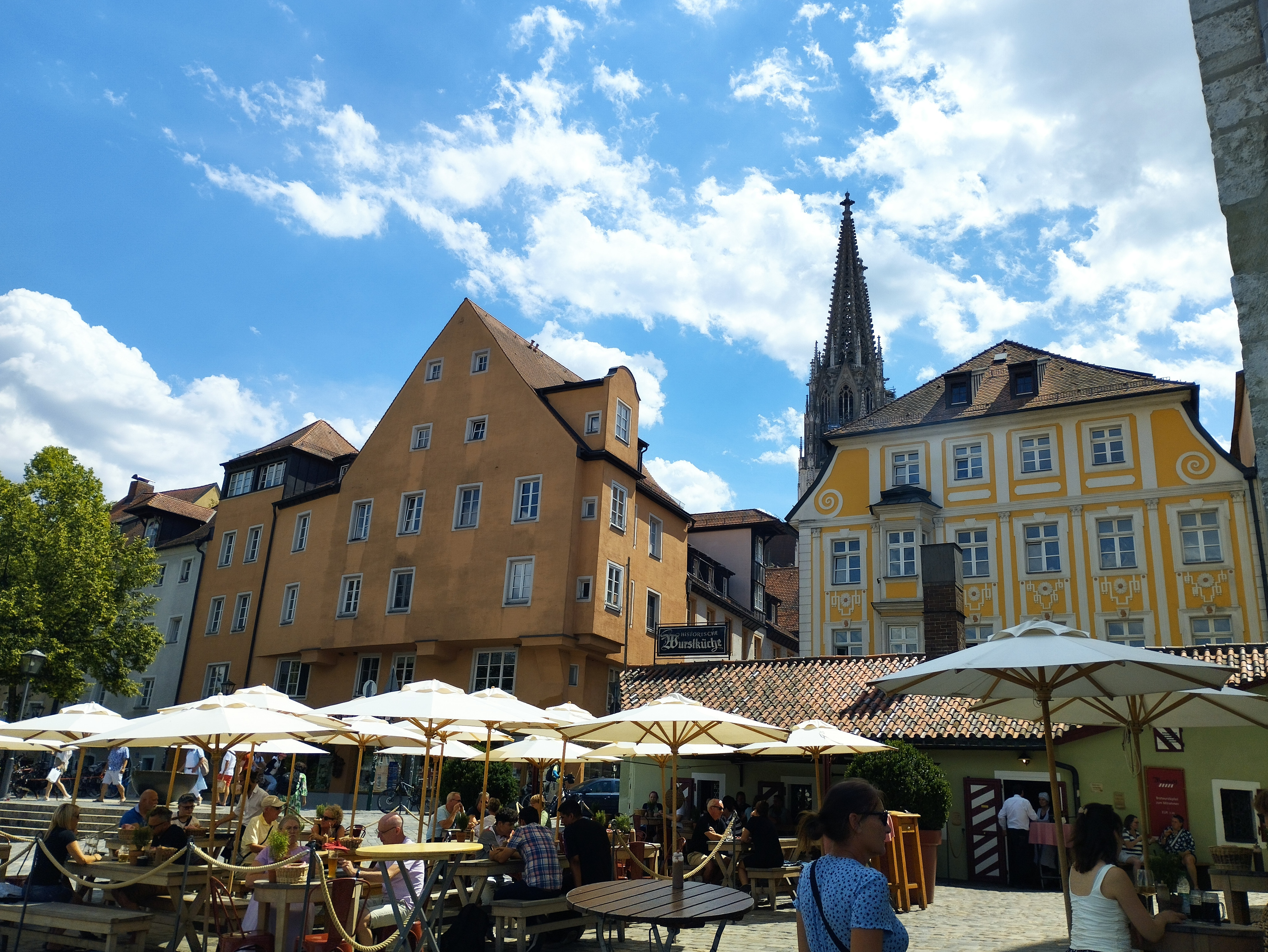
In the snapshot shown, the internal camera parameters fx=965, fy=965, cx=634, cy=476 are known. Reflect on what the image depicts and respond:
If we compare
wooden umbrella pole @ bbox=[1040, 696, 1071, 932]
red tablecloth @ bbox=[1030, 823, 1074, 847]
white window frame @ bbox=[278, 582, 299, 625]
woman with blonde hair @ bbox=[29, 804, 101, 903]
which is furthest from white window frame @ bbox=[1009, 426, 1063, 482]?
woman with blonde hair @ bbox=[29, 804, 101, 903]

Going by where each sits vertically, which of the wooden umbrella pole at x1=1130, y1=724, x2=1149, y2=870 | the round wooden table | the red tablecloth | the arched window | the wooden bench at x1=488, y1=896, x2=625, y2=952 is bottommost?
the wooden bench at x1=488, y1=896, x2=625, y2=952

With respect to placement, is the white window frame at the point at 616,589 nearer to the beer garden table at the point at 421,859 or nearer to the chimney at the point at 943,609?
the chimney at the point at 943,609

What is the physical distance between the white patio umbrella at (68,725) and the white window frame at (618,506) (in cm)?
1686

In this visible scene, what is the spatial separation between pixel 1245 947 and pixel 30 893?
10311 millimetres

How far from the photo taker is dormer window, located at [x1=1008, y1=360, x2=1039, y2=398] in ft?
105

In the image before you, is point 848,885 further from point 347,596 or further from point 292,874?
point 347,596

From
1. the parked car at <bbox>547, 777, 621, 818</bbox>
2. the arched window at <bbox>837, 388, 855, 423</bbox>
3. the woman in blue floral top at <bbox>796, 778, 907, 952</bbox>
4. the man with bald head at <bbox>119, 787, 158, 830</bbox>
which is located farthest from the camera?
the arched window at <bbox>837, 388, 855, 423</bbox>

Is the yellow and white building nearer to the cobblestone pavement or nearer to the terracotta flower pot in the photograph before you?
the cobblestone pavement

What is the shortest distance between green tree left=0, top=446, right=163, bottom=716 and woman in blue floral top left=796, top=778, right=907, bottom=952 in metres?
33.6

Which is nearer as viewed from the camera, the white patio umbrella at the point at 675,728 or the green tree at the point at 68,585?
the white patio umbrella at the point at 675,728

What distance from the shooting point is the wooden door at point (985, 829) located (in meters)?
17.4

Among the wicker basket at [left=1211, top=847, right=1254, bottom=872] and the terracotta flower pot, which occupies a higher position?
the wicker basket at [left=1211, top=847, right=1254, bottom=872]

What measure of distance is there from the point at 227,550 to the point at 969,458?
2944 cm

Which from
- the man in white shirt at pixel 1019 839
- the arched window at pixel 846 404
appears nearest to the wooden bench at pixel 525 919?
the man in white shirt at pixel 1019 839
